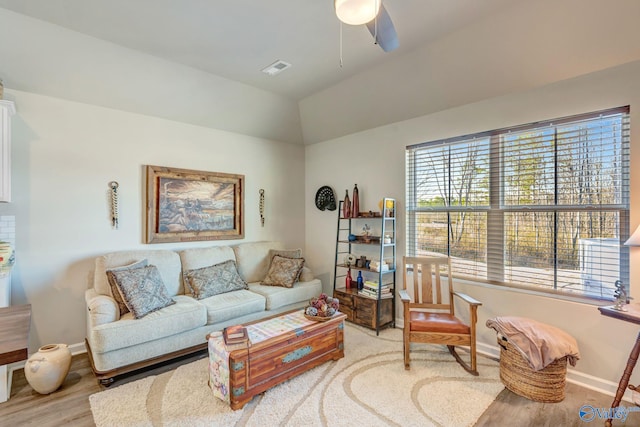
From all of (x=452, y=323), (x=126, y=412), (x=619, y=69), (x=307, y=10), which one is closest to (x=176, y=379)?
(x=126, y=412)

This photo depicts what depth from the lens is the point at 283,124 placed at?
15.4 ft

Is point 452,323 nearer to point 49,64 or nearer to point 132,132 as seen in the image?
point 132,132

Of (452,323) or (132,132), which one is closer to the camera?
(452,323)

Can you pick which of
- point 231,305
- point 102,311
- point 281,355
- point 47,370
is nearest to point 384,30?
point 281,355

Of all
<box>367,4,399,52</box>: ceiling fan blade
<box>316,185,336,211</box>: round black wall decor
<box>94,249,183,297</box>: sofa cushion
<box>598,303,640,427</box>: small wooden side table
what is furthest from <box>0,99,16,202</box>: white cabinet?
<box>598,303,640,427</box>: small wooden side table

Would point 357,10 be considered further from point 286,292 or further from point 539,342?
point 286,292

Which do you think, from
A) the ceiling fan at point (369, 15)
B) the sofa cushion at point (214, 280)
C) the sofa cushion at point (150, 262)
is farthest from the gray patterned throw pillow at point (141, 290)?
the ceiling fan at point (369, 15)

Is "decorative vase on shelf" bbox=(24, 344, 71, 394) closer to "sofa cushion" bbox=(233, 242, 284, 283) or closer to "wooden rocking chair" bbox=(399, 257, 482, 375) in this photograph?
"sofa cushion" bbox=(233, 242, 284, 283)

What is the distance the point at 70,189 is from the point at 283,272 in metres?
2.54

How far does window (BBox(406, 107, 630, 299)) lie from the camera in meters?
2.56

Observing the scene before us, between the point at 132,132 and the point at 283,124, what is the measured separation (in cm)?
203

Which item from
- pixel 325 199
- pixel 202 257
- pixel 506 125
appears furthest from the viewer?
pixel 325 199

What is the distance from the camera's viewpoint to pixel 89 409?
229 centimetres

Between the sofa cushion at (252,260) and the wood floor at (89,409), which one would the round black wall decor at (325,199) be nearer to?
the sofa cushion at (252,260)
